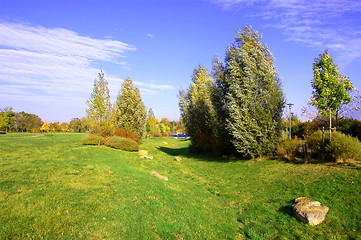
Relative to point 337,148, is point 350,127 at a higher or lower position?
higher

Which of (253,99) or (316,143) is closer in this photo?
(316,143)

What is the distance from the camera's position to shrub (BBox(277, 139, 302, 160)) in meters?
16.5

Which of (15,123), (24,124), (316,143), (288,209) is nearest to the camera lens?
(288,209)

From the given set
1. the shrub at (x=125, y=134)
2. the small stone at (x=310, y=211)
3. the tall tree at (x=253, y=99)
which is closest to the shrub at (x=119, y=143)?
the shrub at (x=125, y=134)

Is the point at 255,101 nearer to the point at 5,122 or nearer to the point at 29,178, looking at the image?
the point at 29,178

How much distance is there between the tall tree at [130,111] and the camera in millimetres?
31297

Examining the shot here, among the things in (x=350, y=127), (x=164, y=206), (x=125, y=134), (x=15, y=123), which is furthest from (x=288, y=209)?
(x=15, y=123)

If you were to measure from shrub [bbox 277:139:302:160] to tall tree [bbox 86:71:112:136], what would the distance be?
18.9 meters

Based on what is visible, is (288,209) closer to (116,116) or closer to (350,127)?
(350,127)

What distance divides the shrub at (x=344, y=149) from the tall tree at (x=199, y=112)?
1448 cm

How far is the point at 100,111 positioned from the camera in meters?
27.6

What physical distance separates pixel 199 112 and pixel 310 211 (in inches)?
833

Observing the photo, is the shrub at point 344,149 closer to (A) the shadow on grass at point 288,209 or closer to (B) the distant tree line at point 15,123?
(A) the shadow on grass at point 288,209

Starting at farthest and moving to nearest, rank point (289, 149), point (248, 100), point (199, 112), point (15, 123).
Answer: point (15, 123)
point (199, 112)
point (248, 100)
point (289, 149)
